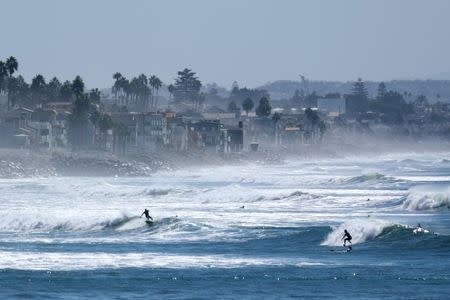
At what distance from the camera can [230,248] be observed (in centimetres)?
5109

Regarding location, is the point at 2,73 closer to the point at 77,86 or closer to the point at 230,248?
the point at 77,86

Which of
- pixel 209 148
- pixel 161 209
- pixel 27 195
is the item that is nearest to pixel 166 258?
pixel 161 209

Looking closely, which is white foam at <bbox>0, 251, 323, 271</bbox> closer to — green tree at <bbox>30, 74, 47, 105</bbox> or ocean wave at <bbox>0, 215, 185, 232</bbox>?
ocean wave at <bbox>0, 215, 185, 232</bbox>

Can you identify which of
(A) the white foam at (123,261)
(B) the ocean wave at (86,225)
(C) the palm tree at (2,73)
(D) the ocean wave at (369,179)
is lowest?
(D) the ocean wave at (369,179)

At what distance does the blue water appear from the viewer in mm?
40344

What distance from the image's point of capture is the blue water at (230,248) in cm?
4034

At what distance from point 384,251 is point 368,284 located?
8.89 metres

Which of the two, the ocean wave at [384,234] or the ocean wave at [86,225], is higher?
the ocean wave at [384,234]

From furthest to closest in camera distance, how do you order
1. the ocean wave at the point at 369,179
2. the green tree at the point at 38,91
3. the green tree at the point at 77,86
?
the green tree at the point at 38,91, the green tree at the point at 77,86, the ocean wave at the point at 369,179

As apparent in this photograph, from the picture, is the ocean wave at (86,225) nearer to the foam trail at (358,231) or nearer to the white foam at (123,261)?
the foam trail at (358,231)

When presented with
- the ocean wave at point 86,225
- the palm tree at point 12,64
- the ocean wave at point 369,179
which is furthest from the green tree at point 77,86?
the ocean wave at point 86,225

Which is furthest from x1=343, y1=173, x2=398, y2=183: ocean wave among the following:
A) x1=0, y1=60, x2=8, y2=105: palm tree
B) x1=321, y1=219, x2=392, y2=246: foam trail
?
x1=0, y1=60, x2=8, y2=105: palm tree

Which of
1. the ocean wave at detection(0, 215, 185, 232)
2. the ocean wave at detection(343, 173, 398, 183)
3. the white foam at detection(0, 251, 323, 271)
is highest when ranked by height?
the white foam at detection(0, 251, 323, 271)

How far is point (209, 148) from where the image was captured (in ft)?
615
